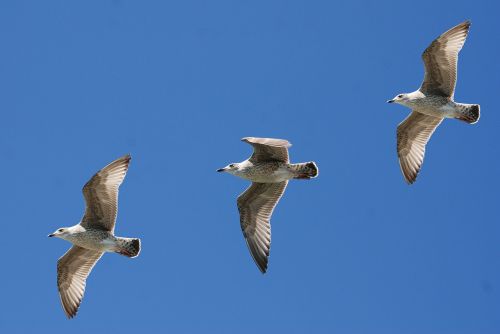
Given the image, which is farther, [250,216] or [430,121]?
[430,121]

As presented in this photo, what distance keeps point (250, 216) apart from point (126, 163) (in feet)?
8.25

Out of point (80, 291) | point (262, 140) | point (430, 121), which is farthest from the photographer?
point (430, 121)

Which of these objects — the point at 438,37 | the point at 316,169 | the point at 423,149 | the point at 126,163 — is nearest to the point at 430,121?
the point at 423,149

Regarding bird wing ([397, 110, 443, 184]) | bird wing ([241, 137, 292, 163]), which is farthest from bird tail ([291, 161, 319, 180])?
bird wing ([397, 110, 443, 184])

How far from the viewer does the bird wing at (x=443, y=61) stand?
20.0m

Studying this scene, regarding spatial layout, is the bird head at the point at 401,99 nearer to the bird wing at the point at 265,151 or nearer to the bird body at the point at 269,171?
the bird wing at the point at 265,151

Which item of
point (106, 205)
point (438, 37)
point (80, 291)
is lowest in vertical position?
point (80, 291)

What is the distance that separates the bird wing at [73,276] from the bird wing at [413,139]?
21.7ft

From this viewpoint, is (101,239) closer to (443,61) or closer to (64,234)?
(64,234)

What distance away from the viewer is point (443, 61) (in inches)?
790

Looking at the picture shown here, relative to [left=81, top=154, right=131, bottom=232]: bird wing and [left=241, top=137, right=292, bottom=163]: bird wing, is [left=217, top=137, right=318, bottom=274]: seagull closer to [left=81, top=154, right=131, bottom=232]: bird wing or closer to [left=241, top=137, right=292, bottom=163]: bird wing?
[left=241, top=137, right=292, bottom=163]: bird wing

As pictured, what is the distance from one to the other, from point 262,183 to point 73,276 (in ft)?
12.6

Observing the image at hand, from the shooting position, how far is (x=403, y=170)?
21.4m

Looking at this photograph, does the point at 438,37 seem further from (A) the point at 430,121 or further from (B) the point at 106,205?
(B) the point at 106,205
